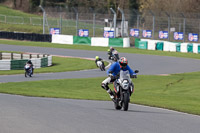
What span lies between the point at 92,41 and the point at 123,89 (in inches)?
1597

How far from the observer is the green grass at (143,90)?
14712mm

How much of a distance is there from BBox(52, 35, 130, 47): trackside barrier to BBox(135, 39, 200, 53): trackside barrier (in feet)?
5.80

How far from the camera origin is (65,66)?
32.2 meters

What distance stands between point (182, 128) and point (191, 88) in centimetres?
1067

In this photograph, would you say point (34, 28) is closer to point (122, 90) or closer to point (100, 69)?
point (100, 69)

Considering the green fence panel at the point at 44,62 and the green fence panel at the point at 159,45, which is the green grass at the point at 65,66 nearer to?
the green fence panel at the point at 44,62

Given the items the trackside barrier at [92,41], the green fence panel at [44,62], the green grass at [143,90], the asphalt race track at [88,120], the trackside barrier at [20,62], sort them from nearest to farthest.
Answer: the asphalt race track at [88,120] → the green grass at [143,90] → the trackside barrier at [20,62] → the green fence panel at [44,62] → the trackside barrier at [92,41]

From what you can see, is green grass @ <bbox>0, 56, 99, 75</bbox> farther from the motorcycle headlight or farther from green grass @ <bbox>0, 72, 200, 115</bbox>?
the motorcycle headlight

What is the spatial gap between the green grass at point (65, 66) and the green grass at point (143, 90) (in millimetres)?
6289

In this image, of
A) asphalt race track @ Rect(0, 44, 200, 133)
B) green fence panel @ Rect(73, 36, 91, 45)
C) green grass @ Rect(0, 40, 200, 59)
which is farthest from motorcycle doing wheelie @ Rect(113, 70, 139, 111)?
green fence panel @ Rect(73, 36, 91, 45)

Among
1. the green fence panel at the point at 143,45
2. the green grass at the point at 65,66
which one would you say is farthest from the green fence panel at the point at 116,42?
the green grass at the point at 65,66

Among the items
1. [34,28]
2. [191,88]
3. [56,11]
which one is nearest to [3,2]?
[34,28]

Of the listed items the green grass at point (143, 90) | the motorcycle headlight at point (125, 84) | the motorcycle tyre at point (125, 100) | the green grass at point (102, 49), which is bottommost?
the green grass at point (143, 90)

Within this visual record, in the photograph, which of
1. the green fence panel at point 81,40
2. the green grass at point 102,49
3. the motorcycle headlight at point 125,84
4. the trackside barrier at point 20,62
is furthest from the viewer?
the green fence panel at point 81,40
